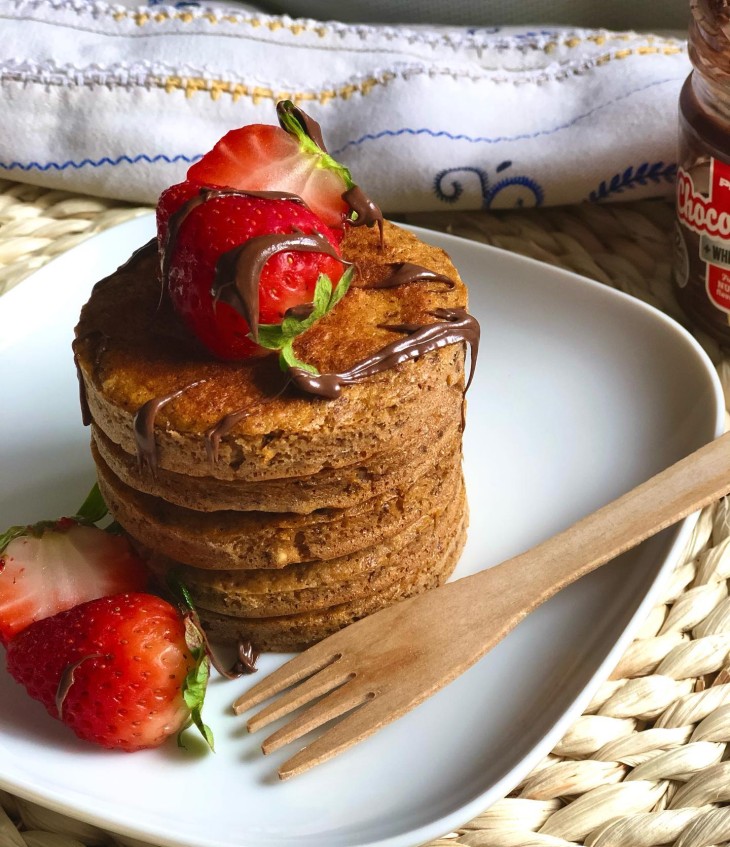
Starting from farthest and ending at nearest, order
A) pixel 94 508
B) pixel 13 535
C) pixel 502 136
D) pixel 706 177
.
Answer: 1. pixel 502 136
2. pixel 706 177
3. pixel 94 508
4. pixel 13 535

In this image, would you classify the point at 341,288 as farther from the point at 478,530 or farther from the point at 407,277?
the point at 478,530

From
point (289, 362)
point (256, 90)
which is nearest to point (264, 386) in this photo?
point (289, 362)

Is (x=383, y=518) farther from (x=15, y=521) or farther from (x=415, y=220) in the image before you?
(x=415, y=220)

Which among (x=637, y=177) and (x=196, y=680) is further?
(x=637, y=177)

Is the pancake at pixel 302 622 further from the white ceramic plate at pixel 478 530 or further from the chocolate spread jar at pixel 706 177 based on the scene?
the chocolate spread jar at pixel 706 177

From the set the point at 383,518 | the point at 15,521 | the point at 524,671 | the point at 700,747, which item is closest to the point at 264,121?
the point at 15,521

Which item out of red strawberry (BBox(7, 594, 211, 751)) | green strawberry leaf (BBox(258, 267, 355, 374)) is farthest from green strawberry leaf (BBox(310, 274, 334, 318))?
red strawberry (BBox(7, 594, 211, 751))

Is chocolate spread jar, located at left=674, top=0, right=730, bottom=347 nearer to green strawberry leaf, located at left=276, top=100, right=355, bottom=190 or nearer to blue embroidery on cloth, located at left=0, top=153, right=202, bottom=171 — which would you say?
green strawberry leaf, located at left=276, top=100, right=355, bottom=190
